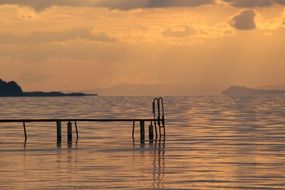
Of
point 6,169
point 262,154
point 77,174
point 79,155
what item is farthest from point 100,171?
point 262,154

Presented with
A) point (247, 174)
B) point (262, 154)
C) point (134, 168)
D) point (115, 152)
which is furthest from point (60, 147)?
point (247, 174)

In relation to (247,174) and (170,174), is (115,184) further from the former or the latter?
(247,174)

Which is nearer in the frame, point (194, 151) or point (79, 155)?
point (79, 155)

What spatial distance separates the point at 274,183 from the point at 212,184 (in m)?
2.08

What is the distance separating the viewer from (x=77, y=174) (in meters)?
30.5

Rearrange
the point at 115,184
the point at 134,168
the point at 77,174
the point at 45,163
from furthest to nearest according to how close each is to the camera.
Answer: the point at 45,163 < the point at 134,168 < the point at 77,174 < the point at 115,184

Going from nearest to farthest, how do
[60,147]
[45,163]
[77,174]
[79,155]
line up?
[77,174], [45,163], [79,155], [60,147]

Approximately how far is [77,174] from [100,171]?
143cm

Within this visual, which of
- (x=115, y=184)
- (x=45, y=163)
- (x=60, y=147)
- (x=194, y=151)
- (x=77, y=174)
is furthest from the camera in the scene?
(x=60, y=147)

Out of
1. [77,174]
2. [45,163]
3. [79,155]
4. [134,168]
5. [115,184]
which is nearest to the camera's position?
[115,184]

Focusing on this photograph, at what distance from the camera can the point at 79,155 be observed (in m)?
40.7

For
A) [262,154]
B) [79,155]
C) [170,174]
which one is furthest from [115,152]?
[170,174]

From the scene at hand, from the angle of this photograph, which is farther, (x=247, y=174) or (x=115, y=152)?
(x=115, y=152)

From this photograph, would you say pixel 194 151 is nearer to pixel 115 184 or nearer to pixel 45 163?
pixel 45 163
